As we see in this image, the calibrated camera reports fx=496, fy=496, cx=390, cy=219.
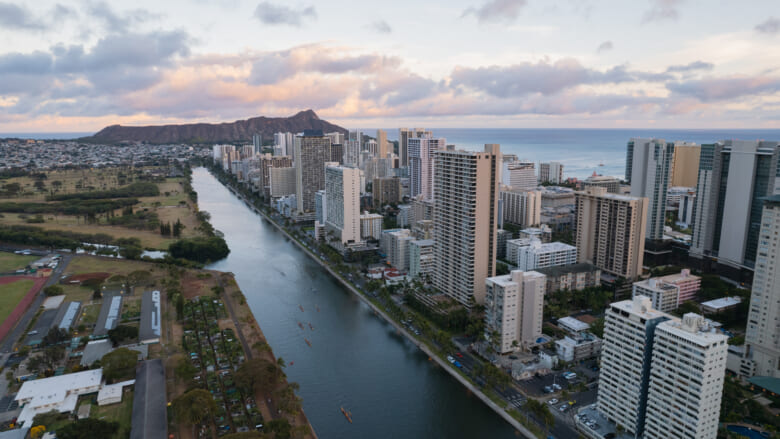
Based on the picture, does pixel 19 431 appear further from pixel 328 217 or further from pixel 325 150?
pixel 325 150

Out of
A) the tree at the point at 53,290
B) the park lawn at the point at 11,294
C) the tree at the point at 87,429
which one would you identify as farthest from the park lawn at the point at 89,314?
the tree at the point at 87,429

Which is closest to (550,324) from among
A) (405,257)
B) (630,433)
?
(630,433)

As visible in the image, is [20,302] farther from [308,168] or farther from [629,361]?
[629,361]

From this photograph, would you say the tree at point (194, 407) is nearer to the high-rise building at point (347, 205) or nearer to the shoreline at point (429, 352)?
the shoreline at point (429, 352)

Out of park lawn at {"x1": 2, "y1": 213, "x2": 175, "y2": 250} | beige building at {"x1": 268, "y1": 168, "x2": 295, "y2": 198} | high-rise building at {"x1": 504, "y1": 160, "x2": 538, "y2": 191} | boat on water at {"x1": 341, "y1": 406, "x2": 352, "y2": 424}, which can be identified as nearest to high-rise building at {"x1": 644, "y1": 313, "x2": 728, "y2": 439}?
boat on water at {"x1": 341, "y1": 406, "x2": 352, "y2": 424}

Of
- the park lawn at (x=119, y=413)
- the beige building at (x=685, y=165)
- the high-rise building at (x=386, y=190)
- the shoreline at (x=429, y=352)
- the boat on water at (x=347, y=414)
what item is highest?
the beige building at (x=685, y=165)
